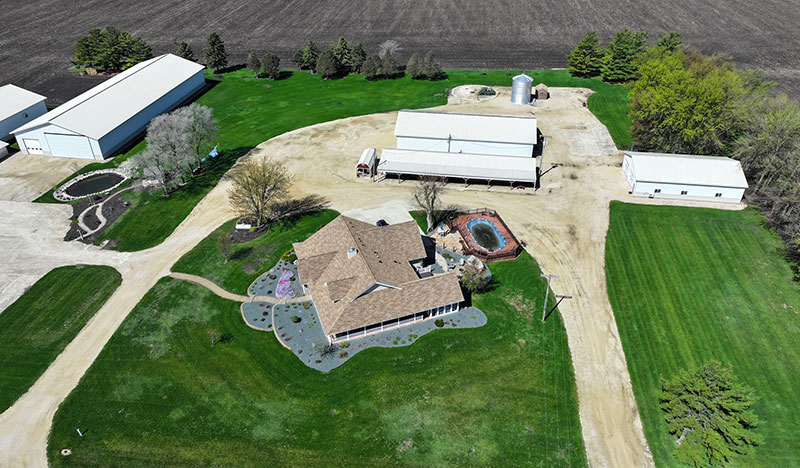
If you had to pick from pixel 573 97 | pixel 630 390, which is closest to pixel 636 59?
pixel 573 97

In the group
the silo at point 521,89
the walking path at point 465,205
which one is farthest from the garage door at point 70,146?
the silo at point 521,89

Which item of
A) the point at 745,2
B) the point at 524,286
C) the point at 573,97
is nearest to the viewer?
the point at 524,286

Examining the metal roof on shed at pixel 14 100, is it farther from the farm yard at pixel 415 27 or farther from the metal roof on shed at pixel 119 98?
the farm yard at pixel 415 27

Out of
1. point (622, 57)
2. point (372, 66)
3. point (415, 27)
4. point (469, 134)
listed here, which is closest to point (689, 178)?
point (469, 134)

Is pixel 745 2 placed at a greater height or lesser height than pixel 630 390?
greater

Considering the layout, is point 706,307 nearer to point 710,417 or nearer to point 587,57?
point 710,417

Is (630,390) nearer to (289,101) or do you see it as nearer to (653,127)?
→ (653,127)
